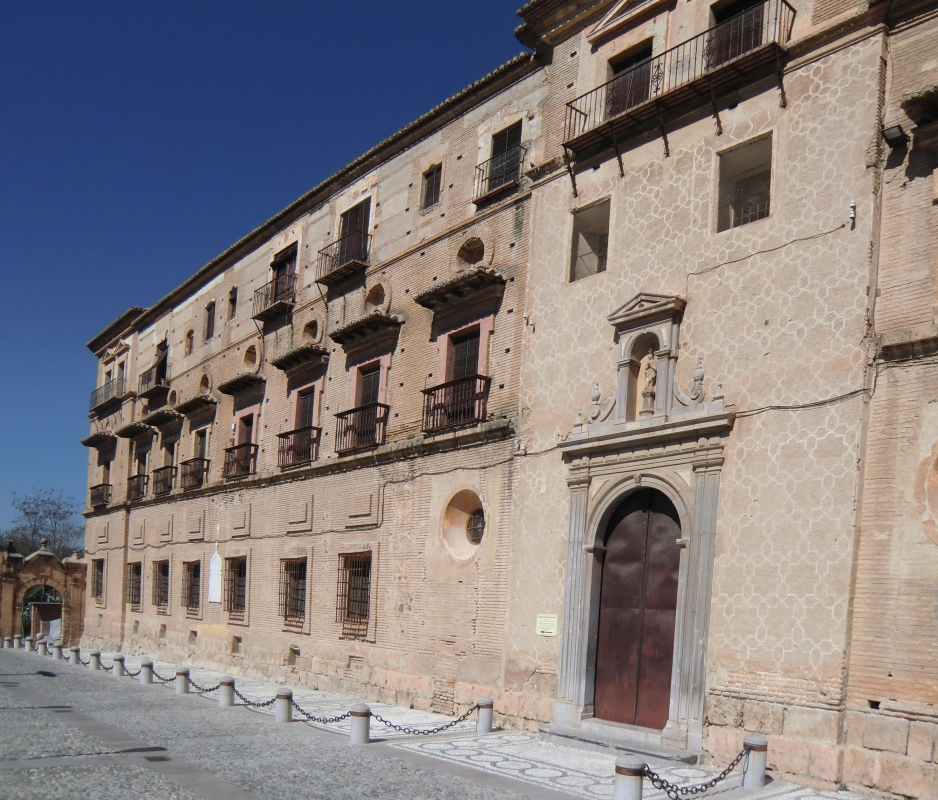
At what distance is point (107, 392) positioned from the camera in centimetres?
3356

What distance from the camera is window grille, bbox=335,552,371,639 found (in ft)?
57.8

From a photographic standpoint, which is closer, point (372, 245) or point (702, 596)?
point (702, 596)

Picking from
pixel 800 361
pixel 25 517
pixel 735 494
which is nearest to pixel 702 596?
pixel 735 494

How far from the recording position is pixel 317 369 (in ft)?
66.5

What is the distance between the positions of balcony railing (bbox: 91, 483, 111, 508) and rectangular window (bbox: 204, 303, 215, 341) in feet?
28.9

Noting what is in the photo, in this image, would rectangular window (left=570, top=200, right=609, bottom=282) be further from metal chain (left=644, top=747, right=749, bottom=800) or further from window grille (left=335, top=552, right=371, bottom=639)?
metal chain (left=644, top=747, right=749, bottom=800)

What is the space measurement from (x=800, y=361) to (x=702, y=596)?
9.29ft

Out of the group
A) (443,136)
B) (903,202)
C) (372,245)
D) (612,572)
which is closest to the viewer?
(903,202)

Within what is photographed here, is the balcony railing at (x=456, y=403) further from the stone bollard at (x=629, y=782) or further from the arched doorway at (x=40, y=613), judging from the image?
the arched doorway at (x=40, y=613)

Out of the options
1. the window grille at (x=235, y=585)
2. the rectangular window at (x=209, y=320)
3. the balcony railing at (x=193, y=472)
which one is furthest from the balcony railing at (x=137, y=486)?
the window grille at (x=235, y=585)

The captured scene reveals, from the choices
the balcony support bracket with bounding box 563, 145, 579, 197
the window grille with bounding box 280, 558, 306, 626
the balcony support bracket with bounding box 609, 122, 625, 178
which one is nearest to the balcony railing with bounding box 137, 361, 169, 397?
Result: the window grille with bounding box 280, 558, 306, 626

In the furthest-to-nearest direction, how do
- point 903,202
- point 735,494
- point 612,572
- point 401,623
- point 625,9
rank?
point 401,623 → point 625,9 → point 612,572 → point 735,494 → point 903,202

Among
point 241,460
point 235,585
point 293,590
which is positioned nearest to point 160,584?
point 235,585

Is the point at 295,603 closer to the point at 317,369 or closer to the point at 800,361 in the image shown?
the point at 317,369
